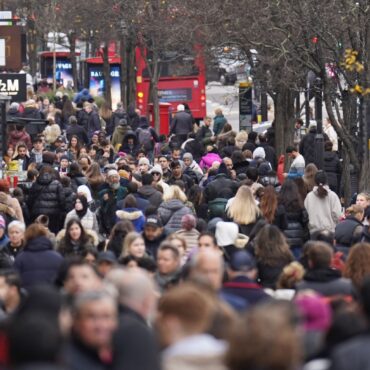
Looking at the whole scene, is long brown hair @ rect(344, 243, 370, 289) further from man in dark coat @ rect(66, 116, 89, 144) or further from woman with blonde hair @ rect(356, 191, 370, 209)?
man in dark coat @ rect(66, 116, 89, 144)

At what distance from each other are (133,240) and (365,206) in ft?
18.2

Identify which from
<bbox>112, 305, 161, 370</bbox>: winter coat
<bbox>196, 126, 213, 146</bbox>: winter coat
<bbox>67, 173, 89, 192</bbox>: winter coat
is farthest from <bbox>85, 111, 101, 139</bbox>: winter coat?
<bbox>112, 305, 161, 370</bbox>: winter coat

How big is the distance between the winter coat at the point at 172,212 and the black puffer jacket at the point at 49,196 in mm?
2728

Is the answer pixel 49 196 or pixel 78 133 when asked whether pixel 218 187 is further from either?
pixel 78 133

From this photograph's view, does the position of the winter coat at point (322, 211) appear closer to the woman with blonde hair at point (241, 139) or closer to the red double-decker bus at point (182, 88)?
the woman with blonde hair at point (241, 139)

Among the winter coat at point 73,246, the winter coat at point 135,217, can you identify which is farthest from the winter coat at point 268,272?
the winter coat at point 135,217

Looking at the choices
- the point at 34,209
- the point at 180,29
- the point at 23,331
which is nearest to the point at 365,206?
the point at 34,209

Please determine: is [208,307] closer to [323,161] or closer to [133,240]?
[133,240]

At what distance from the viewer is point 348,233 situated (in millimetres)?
17500

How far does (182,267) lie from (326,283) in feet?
5.00

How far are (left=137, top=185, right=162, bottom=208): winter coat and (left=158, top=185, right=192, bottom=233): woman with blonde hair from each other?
878 mm

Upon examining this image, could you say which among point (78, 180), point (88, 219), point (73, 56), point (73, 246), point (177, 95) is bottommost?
point (177, 95)

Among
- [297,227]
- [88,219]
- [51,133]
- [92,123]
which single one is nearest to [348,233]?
[297,227]

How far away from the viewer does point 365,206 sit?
1936cm
